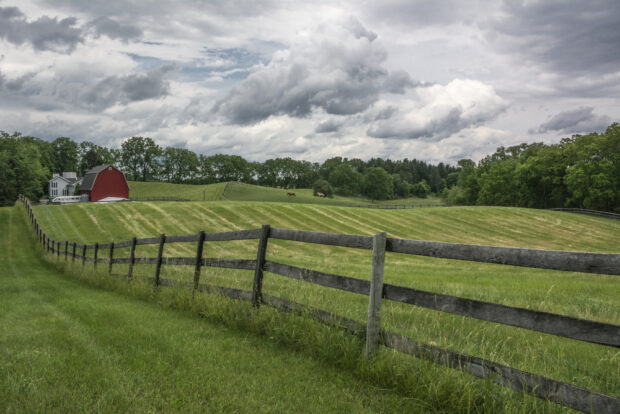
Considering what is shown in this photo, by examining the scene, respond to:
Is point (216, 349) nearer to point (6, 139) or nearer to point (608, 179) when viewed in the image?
point (608, 179)

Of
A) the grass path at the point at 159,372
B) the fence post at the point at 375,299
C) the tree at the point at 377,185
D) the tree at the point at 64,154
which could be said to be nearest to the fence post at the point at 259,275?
the grass path at the point at 159,372

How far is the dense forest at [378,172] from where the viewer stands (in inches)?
2881

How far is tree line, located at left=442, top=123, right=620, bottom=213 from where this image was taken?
70500 millimetres

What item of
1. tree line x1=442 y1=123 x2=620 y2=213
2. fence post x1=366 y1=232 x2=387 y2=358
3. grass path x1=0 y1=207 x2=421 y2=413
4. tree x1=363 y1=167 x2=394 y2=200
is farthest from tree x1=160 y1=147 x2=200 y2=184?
fence post x1=366 y1=232 x2=387 y2=358

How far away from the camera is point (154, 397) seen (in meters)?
3.94

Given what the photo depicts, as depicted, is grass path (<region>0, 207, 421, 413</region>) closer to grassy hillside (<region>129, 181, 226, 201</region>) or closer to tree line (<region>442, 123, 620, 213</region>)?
tree line (<region>442, 123, 620, 213</region>)

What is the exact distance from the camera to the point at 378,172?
140m

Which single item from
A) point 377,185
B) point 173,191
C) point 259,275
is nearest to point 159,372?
point 259,275

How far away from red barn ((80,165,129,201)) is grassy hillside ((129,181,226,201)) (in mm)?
15034

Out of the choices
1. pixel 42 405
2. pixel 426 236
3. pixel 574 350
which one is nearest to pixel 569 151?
pixel 426 236

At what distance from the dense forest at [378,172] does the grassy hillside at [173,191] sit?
71.5 ft

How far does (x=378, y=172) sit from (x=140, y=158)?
283 feet

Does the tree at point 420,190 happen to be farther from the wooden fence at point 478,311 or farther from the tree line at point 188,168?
the wooden fence at point 478,311

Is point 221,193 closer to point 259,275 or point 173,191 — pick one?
point 173,191
